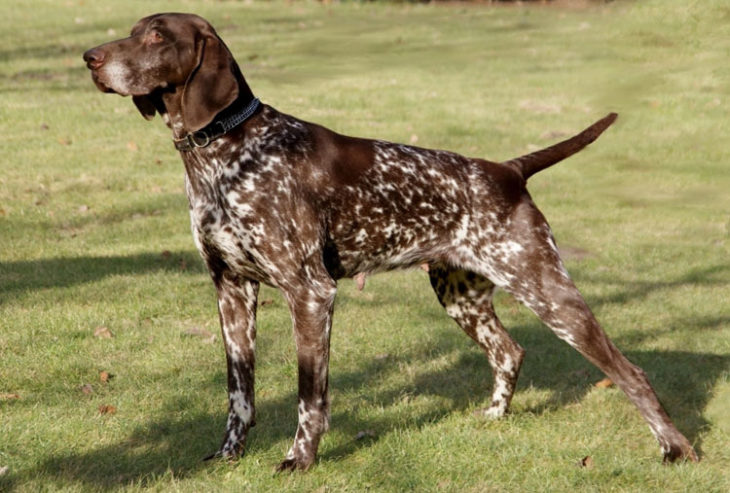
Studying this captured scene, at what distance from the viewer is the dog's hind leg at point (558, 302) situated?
539 cm

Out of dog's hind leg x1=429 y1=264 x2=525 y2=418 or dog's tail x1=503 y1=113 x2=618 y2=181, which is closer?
dog's tail x1=503 y1=113 x2=618 y2=181

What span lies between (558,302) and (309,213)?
4.80 feet

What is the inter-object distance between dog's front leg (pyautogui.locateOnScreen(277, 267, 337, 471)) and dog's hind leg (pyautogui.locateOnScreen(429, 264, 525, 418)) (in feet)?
3.71

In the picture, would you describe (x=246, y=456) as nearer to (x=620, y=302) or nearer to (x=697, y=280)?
(x=620, y=302)

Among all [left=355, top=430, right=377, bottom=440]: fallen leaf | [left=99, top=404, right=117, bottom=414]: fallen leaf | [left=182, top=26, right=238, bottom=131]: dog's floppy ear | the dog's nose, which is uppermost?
the dog's nose

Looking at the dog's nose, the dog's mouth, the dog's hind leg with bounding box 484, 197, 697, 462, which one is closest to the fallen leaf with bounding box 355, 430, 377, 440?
the dog's hind leg with bounding box 484, 197, 697, 462

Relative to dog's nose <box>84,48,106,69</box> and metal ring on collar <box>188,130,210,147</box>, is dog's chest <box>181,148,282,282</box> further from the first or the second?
dog's nose <box>84,48,106,69</box>

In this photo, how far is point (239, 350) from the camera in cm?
546

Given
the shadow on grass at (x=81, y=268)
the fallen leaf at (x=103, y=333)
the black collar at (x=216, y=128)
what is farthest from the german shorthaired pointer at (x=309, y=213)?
the shadow on grass at (x=81, y=268)

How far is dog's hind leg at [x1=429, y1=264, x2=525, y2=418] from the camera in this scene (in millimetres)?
6039

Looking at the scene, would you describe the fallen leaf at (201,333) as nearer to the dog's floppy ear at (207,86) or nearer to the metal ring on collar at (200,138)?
the metal ring on collar at (200,138)

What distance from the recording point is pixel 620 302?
27.9 ft

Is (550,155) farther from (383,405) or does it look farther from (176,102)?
(176,102)

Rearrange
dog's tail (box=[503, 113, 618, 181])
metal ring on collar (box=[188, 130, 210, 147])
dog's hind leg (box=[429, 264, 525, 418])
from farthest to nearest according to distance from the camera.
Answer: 1. dog's hind leg (box=[429, 264, 525, 418])
2. dog's tail (box=[503, 113, 618, 181])
3. metal ring on collar (box=[188, 130, 210, 147])
